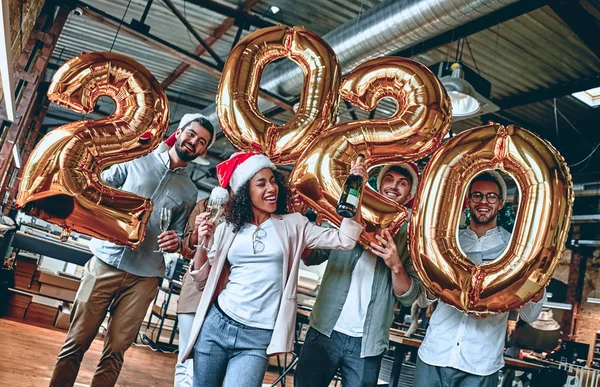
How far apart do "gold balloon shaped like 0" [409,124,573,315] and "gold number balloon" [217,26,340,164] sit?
1.70ft

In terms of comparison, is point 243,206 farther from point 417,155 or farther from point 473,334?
point 473,334

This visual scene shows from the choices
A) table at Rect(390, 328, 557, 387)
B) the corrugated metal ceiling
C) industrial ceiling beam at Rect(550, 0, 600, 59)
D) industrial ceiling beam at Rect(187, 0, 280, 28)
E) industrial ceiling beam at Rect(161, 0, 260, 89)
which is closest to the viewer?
table at Rect(390, 328, 557, 387)

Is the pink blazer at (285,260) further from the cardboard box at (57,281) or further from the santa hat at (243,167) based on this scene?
the cardboard box at (57,281)

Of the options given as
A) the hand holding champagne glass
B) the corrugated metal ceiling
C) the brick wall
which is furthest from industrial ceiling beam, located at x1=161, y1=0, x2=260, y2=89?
the brick wall

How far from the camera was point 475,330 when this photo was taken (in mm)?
2004

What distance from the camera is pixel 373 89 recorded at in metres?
2.08

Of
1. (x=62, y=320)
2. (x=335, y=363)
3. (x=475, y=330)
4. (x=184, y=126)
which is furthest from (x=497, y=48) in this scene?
(x=62, y=320)

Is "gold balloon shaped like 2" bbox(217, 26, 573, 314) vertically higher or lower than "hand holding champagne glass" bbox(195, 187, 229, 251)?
higher

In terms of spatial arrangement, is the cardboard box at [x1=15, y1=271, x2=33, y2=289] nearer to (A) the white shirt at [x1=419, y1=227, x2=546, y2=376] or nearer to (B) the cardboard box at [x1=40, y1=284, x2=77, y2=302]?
(B) the cardboard box at [x1=40, y1=284, x2=77, y2=302]

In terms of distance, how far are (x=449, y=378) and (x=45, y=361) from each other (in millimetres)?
3370

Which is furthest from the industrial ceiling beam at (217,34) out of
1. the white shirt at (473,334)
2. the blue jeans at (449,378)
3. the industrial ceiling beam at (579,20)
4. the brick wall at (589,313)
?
the brick wall at (589,313)

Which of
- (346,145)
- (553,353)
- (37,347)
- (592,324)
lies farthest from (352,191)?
(592,324)

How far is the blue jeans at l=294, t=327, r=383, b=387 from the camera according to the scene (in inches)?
78.0

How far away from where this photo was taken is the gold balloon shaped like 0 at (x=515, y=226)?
178cm
